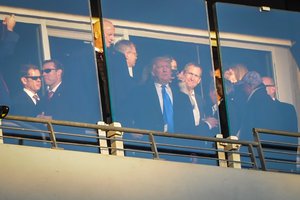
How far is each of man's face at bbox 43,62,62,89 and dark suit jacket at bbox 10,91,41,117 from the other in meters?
0.31

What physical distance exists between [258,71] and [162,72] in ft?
4.32

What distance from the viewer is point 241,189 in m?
12.5

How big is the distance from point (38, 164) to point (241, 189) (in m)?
2.29

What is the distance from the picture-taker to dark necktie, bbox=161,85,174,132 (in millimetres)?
13648

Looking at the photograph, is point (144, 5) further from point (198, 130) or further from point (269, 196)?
point (269, 196)

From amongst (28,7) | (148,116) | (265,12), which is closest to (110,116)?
(148,116)

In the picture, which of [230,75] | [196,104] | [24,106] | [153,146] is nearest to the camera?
[153,146]

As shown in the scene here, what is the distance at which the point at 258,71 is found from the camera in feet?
47.4

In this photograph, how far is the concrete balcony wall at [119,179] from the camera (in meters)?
11.3

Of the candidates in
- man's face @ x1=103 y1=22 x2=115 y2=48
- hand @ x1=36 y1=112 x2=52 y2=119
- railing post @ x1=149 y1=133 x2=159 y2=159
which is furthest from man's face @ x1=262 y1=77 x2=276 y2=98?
hand @ x1=36 y1=112 x2=52 y2=119

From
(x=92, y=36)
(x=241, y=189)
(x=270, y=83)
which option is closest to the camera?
(x=241, y=189)

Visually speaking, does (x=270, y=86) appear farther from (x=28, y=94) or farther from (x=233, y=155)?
(x=28, y=94)

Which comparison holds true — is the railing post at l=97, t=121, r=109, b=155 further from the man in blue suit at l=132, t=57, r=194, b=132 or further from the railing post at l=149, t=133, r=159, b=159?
the railing post at l=149, t=133, r=159, b=159

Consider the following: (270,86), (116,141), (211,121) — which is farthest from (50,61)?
(270,86)
